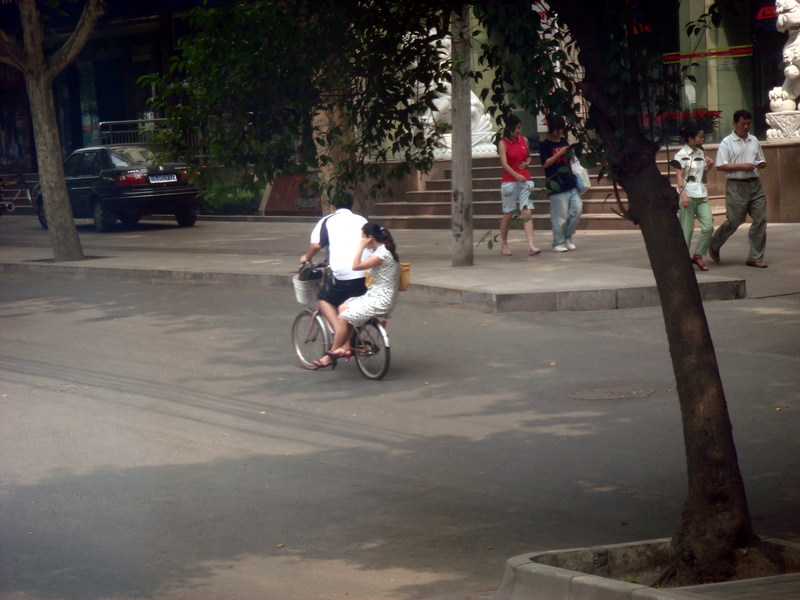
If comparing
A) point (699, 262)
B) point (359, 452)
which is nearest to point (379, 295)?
point (359, 452)

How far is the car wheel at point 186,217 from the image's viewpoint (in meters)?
26.8

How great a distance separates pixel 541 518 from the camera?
6359mm

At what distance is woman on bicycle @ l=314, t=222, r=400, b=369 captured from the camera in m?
10.0

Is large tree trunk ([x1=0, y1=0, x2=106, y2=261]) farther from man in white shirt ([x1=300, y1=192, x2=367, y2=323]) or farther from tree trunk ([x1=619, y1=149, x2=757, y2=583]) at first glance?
tree trunk ([x1=619, y1=149, x2=757, y2=583])

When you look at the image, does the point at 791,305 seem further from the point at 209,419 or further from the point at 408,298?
the point at 209,419

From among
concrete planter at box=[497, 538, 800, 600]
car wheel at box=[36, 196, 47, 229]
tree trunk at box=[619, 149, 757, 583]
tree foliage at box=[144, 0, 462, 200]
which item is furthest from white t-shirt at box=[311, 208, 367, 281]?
car wheel at box=[36, 196, 47, 229]

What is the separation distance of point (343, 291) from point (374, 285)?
406 mm

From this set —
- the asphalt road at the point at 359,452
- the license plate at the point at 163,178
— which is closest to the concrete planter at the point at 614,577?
the asphalt road at the point at 359,452

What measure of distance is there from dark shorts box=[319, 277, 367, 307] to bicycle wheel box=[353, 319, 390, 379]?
1.21 ft

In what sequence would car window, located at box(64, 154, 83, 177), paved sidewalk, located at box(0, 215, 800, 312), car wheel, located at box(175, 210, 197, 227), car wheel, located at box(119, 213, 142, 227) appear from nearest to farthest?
paved sidewalk, located at box(0, 215, 800, 312), car wheel, located at box(119, 213, 142, 227), car wheel, located at box(175, 210, 197, 227), car window, located at box(64, 154, 83, 177)

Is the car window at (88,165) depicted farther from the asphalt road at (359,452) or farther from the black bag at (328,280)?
the black bag at (328,280)

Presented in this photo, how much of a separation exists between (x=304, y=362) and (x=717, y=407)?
5.92m

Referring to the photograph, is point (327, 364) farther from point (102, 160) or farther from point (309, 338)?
point (102, 160)

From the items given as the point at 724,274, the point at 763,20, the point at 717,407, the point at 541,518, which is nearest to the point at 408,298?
the point at 724,274
